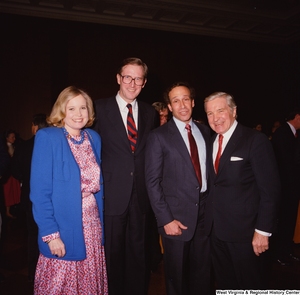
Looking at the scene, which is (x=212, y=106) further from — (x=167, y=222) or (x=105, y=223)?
(x=105, y=223)

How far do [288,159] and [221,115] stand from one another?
1768 millimetres

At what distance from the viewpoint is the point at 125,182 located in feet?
6.77

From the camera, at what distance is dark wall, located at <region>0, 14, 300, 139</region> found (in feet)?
21.0

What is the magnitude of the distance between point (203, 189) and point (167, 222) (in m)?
0.37

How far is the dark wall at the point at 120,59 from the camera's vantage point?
21.0 feet

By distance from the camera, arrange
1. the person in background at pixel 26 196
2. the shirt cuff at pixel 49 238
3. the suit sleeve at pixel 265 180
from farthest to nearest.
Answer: the person in background at pixel 26 196, the suit sleeve at pixel 265 180, the shirt cuff at pixel 49 238

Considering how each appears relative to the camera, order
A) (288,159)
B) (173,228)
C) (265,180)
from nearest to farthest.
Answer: (265,180) → (173,228) → (288,159)

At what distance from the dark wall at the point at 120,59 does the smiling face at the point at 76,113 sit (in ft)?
15.2

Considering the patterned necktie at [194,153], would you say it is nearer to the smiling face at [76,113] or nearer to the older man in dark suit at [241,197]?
the older man in dark suit at [241,197]

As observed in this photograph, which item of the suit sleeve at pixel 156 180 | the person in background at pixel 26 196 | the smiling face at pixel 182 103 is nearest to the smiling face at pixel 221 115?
the smiling face at pixel 182 103

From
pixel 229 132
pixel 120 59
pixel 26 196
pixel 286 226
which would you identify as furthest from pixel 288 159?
pixel 120 59

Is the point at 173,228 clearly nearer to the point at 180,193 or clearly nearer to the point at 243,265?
the point at 180,193

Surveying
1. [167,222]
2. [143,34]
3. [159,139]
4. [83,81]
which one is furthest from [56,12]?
[167,222]

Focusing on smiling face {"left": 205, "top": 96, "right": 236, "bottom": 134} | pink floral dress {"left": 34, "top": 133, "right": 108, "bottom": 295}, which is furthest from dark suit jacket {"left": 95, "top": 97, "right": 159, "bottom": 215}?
smiling face {"left": 205, "top": 96, "right": 236, "bottom": 134}
